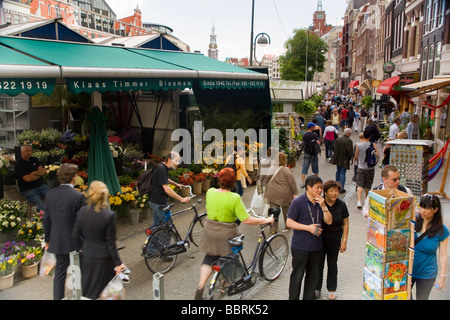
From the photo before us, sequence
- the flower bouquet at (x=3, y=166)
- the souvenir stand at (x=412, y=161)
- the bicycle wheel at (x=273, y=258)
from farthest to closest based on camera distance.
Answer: the souvenir stand at (x=412, y=161) → the flower bouquet at (x=3, y=166) → the bicycle wheel at (x=273, y=258)

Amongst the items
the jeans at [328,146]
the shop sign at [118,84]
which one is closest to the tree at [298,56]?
the jeans at [328,146]

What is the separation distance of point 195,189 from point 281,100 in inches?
355

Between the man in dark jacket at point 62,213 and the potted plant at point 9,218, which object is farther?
the potted plant at point 9,218

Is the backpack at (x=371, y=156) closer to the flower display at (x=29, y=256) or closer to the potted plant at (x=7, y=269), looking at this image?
the flower display at (x=29, y=256)

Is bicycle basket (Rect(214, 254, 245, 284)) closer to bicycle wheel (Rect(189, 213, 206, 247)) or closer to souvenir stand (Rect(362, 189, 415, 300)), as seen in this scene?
souvenir stand (Rect(362, 189, 415, 300))

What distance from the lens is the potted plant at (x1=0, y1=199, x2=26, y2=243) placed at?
23.7ft

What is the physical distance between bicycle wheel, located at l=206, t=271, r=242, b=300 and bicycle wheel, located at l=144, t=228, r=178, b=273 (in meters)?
1.54

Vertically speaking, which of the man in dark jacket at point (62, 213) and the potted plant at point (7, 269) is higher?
the man in dark jacket at point (62, 213)

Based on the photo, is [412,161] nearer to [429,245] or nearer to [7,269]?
[429,245]

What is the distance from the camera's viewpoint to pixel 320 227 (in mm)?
5203

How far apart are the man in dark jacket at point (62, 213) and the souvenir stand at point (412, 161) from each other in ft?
24.1

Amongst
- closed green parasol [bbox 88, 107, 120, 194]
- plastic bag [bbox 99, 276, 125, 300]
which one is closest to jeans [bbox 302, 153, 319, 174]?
closed green parasol [bbox 88, 107, 120, 194]

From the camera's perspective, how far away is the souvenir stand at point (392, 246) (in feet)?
15.4

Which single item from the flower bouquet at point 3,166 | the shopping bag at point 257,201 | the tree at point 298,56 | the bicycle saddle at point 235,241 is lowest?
the shopping bag at point 257,201
